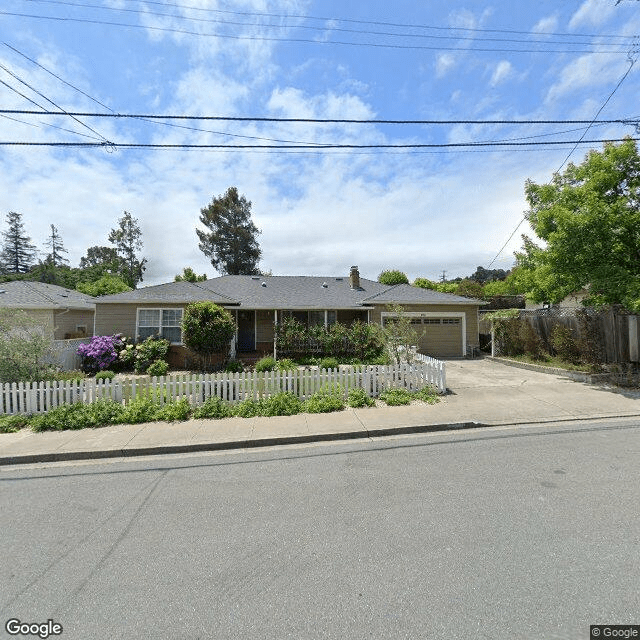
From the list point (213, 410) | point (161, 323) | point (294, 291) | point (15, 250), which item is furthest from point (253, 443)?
point (15, 250)

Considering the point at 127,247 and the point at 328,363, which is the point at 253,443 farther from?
the point at 127,247

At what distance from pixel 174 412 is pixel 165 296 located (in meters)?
8.46

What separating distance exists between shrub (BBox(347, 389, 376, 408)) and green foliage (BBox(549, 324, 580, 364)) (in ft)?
27.6

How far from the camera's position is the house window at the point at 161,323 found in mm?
13953

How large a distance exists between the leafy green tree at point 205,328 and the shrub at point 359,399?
19.4 ft

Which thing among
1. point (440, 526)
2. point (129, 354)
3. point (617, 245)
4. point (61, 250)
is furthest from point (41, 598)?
point (61, 250)

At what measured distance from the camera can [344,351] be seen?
13703 millimetres

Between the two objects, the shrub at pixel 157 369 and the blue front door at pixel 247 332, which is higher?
the blue front door at pixel 247 332

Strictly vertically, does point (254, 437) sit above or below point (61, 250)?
below

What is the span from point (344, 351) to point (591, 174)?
408 inches

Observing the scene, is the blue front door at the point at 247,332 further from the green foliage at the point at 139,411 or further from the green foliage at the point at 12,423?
the green foliage at the point at 12,423

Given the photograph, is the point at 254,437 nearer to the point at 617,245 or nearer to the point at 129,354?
the point at 129,354

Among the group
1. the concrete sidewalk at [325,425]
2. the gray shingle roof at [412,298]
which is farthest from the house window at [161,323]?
the gray shingle roof at [412,298]

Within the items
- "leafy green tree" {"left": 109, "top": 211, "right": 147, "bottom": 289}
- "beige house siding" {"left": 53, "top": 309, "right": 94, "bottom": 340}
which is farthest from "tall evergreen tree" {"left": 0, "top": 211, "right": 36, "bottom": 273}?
"beige house siding" {"left": 53, "top": 309, "right": 94, "bottom": 340}
